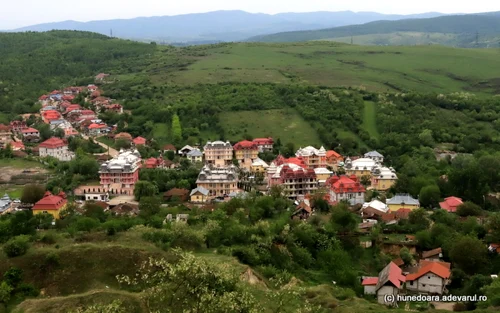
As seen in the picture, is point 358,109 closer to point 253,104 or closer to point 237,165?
point 253,104

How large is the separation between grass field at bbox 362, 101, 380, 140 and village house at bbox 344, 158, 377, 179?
12.0 metres

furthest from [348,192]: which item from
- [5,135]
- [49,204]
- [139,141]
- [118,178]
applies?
[5,135]

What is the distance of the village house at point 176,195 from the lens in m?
44.4

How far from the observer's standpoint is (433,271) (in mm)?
29141

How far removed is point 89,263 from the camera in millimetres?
26453

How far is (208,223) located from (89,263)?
8.34 meters

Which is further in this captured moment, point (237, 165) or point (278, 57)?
point (278, 57)

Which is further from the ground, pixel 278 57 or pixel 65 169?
pixel 278 57

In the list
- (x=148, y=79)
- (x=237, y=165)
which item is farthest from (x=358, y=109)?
(x=148, y=79)

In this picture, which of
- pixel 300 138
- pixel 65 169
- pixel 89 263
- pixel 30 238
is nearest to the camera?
pixel 89 263

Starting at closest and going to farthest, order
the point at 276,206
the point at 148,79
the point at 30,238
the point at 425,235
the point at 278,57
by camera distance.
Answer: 1. the point at 30,238
2. the point at 425,235
3. the point at 276,206
4. the point at 148,79
5. the point at 278,57

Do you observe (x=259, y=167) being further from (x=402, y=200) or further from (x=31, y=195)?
(x=31, y=195)

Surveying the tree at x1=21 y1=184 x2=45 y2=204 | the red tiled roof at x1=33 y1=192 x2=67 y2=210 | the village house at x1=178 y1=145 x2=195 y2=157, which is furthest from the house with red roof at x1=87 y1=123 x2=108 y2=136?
the red tiled roof at x1=33 y1=192 x2=67 y2=210

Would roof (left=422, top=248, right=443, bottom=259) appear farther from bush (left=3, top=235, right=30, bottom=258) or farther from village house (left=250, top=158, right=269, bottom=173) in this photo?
village house (left=250, top=158, right=269, bottom=173)
